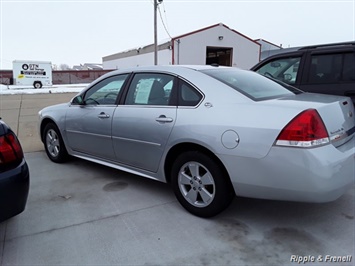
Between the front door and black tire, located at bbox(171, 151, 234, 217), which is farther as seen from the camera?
the front door

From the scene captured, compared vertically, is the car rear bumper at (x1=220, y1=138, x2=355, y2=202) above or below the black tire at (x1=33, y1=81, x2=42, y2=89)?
below

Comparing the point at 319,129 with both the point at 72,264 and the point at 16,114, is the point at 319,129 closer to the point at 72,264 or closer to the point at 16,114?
the point at 72,264

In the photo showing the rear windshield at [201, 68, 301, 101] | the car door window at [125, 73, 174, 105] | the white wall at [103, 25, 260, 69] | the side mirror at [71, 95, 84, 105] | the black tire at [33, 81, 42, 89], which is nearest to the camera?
the rear windshield at [201, 68, 301, 101]

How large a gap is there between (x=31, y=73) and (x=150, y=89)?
30.2 metres

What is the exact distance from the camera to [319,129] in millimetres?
2305

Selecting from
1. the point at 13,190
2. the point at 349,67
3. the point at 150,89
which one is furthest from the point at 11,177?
the point at 349,67

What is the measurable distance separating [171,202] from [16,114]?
8419 millimetres

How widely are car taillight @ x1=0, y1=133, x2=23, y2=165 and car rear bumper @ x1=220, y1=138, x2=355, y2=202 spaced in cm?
177

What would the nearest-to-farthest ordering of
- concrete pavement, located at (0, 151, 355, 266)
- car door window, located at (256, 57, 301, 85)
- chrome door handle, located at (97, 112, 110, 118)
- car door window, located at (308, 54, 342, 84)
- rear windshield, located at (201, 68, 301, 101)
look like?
concrete pavement, located at (0, 151, 355, 266) < rear windshield, located at (201, 68, 301, 101) < chrome door handle, located at (97, 112, 110, 118) < car door window, located at (308, 54, 342, 84) < car door window, located at (256, 57, 301, 85)

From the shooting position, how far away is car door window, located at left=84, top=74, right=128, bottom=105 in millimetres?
3686

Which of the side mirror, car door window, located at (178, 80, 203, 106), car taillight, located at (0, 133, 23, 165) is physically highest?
car door window, located at (178, 80, 203, 106)

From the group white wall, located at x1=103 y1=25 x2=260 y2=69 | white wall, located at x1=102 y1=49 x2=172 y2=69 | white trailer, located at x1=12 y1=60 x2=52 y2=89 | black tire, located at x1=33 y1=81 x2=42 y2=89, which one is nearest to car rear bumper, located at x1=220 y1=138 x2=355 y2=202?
white wall, located at x1=103 y1=25 x2=260 y2=69

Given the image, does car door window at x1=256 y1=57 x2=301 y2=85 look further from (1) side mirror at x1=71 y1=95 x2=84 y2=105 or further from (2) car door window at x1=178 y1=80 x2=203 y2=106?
(1) side mirror at x1=71 y1=95 x2=84 y2=105

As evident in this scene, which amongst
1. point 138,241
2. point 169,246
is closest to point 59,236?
point 138,241
